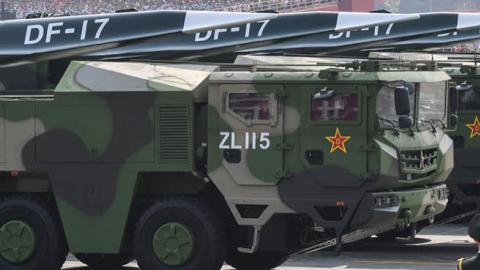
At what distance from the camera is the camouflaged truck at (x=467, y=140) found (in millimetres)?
14672

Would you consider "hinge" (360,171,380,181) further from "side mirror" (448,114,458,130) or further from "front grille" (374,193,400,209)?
A: "side mirror" (448,114,458,130)

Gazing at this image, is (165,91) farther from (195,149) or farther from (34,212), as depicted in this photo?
(34,212)

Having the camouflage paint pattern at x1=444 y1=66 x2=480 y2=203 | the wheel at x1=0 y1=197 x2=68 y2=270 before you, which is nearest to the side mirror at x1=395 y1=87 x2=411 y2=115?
the wheel at x1=0 y1=197 x2=68 y2=270

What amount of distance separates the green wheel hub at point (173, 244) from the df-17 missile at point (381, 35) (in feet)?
32.8

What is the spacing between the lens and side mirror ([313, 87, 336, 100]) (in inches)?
410

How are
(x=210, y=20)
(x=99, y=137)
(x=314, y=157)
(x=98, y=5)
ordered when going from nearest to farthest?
(x=314, y=157) < (x=99, y=137) < (x=210, y=20) < (x=98, y=5)

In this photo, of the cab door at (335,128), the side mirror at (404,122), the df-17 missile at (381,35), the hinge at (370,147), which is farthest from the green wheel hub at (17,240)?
the df-17 missile at (381,35)

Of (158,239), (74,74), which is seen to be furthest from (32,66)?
(158,239)

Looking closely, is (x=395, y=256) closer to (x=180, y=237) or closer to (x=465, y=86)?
(x=465, y=86)

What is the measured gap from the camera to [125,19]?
14148 mm

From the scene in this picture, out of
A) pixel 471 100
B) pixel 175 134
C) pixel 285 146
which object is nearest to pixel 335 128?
pixel 285 146

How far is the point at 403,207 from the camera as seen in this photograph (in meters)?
10.6

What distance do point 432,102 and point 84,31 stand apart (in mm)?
4807

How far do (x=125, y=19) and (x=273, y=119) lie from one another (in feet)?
13.9
